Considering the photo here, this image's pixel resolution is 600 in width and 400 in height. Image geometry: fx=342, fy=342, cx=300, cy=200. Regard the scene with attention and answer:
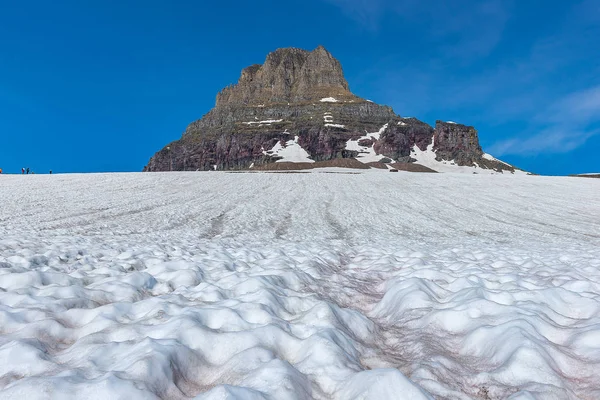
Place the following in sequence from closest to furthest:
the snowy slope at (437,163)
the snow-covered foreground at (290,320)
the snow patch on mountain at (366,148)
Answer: the snow-covered foreground at (290,320)
the snowy slope at (437,163)
the snow patch on mountain at (366,148)

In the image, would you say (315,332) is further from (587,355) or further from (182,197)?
(182,197)

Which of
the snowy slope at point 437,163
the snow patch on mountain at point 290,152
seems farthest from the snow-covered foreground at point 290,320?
the snow patch on mountain at point 290,152

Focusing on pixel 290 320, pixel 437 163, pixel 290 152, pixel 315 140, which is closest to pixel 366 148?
pixel 315 140

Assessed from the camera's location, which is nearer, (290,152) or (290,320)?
(290,320)

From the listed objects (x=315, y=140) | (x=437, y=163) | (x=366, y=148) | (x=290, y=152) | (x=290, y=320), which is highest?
(x=315, y=140)

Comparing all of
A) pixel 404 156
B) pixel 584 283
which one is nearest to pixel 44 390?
pixel 584 283

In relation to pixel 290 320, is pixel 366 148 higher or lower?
higher

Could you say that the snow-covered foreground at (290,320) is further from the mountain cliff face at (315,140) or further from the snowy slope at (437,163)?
the mountain cliff face at (315,140)

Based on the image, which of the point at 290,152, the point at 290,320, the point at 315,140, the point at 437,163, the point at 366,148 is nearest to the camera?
the point at 290,320

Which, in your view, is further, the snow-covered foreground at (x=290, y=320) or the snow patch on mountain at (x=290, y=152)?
the snow patch on mountain at (x=290, y=152)

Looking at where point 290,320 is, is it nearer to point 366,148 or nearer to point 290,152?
point 290,152

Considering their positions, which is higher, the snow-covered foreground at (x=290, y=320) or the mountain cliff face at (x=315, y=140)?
the mountain cliff face at (x=315, y=140)

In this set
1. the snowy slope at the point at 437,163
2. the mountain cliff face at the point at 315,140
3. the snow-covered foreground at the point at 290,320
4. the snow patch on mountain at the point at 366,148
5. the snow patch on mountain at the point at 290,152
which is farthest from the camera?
the mountain cliff face at the point at 315,140

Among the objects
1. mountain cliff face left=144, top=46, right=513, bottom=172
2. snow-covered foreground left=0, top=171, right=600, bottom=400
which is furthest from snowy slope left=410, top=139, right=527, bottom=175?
snow-covered foreground left=0, top=171, right=600, bottom=400
